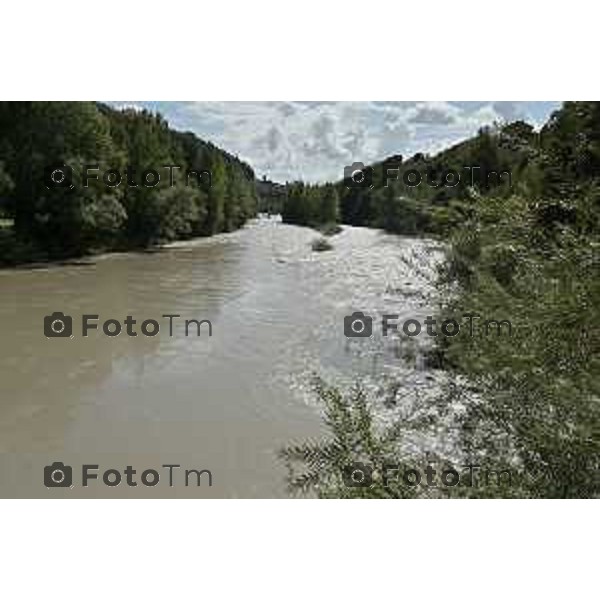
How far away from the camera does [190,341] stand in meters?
14.4

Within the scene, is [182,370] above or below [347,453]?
below

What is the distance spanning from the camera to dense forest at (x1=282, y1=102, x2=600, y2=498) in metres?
2.42

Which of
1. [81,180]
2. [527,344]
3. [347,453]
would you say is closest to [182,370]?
[347,453]

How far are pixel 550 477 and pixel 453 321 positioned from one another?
0.94 m

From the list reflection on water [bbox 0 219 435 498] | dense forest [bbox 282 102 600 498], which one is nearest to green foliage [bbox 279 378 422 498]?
dense forest [bbox 282 102 600 498]

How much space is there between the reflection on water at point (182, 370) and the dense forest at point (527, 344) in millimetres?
474

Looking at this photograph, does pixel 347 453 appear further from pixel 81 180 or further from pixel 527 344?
pixel 81 180

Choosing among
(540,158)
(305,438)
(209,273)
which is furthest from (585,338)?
(209,273)

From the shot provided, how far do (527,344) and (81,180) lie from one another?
2561cm

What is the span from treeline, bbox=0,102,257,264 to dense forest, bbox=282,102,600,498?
20.3 meters

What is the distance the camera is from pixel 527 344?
2.55 m

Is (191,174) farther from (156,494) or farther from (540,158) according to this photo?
(540,158)

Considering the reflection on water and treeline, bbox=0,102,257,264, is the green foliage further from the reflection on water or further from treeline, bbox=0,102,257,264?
treeline, bbox=0,102,257,264
